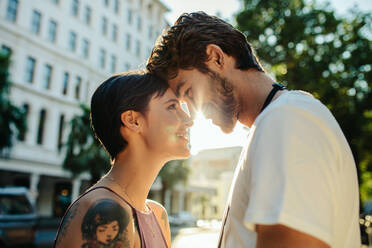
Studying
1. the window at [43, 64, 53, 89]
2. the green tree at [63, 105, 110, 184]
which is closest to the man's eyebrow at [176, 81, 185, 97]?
the green tree at [63, 105, 110, 184]

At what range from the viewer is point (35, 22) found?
90.8ft

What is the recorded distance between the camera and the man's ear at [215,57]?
1926 millimetres

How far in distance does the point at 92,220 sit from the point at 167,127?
766 millimetres

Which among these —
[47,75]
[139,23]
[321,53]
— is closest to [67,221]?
[321,53]

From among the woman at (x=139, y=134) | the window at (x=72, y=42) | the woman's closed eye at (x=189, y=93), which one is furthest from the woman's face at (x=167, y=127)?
the window at (x=72, y=42)

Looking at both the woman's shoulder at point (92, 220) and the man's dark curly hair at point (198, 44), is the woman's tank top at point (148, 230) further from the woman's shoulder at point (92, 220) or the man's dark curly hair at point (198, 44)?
the man's dark curly hair at point (198, 44)

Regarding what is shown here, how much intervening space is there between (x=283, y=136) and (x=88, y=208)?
1.08 meters

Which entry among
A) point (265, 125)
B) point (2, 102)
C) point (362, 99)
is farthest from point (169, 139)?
point (362, 99)

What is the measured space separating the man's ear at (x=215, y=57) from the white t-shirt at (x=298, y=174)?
2.11ft

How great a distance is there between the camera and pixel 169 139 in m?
2.22

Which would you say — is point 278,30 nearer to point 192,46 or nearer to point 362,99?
point 362,99

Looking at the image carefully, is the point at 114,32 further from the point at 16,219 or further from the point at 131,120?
the point at 131,120

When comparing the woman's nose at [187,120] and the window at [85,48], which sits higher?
the window at [85,48]

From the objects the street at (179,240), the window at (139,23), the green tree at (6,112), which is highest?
the window at (139,23)
